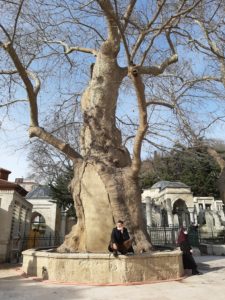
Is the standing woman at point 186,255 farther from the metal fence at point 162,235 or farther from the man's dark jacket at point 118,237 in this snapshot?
the metal fence at point 162,235

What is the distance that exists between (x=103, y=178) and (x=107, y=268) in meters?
2.75

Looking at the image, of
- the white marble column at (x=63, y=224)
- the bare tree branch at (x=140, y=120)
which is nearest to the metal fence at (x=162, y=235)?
the bare tree branch at (x=140, y=120)

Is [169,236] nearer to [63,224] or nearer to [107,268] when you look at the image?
[63,224]

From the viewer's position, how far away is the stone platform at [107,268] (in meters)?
7.18

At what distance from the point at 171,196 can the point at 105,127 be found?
68.9 feet

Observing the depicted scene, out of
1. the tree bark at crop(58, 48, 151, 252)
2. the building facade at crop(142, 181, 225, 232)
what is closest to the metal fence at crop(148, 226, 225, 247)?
the building facade at crop(142, 181, 225, 232)

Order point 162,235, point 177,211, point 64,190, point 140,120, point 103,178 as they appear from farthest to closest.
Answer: point 177,211 → point 64,190 → point 162,235 → point 103,178 → point 140,120

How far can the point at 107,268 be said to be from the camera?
721 centimetres

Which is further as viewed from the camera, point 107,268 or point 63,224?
point 63,224

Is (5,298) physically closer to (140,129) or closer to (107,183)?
(107,183)

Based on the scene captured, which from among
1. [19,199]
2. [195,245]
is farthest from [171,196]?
[19,199]

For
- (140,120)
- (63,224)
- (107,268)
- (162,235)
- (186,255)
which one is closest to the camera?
(107,268)

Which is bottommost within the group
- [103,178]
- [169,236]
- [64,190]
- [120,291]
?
[120,291]

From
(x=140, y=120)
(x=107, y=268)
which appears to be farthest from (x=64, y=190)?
(x=107, y=268)
